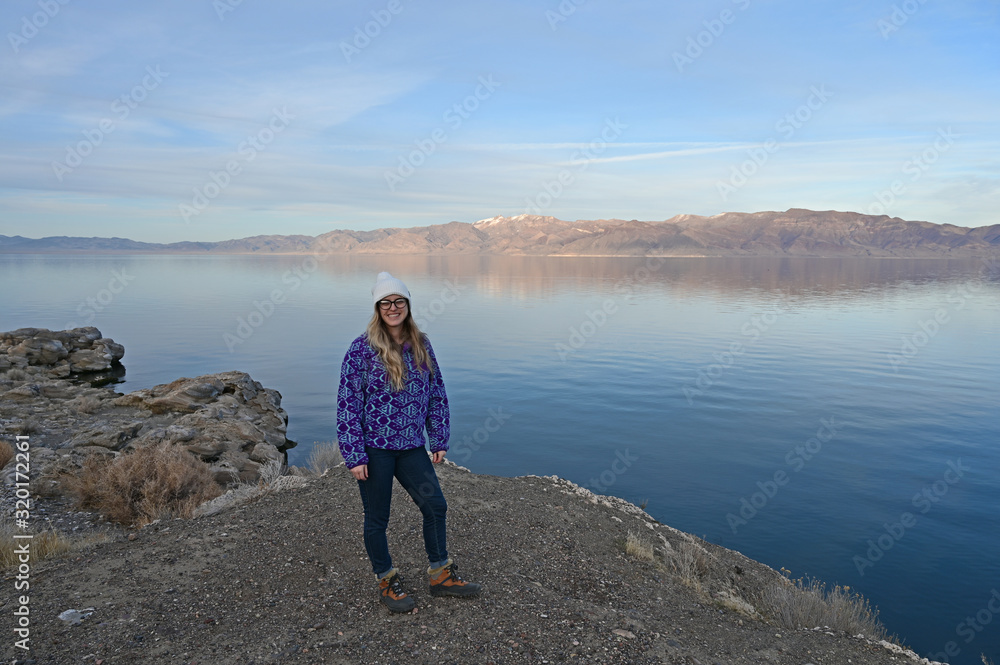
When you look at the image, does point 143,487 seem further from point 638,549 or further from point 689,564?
point 689,564

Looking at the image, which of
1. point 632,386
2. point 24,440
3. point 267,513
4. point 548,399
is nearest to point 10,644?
point 267,513

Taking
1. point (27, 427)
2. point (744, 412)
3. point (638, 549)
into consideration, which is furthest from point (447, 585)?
point (744, 412)

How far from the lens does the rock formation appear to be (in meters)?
9.94

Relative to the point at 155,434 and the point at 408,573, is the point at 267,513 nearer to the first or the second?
the point at 408,573

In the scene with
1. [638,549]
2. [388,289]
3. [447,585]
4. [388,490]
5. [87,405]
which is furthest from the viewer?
[87,405]

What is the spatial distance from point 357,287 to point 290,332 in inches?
1298

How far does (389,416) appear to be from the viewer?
4.23 meters

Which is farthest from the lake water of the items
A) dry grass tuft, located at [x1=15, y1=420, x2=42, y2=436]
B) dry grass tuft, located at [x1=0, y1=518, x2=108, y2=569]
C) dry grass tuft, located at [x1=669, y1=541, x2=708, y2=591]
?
dry grass tuft, located at [x1=0, y1=518, x2=108, y2=569]

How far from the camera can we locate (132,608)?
4520 mm

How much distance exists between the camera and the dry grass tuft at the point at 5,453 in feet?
31.1

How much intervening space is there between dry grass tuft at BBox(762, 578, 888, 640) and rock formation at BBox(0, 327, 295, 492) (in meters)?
7.50

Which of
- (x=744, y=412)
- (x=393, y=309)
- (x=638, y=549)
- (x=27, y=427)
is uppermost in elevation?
(x=393, y=309)

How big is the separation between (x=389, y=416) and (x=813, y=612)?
4.69 meters

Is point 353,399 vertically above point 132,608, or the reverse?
point 353,399
